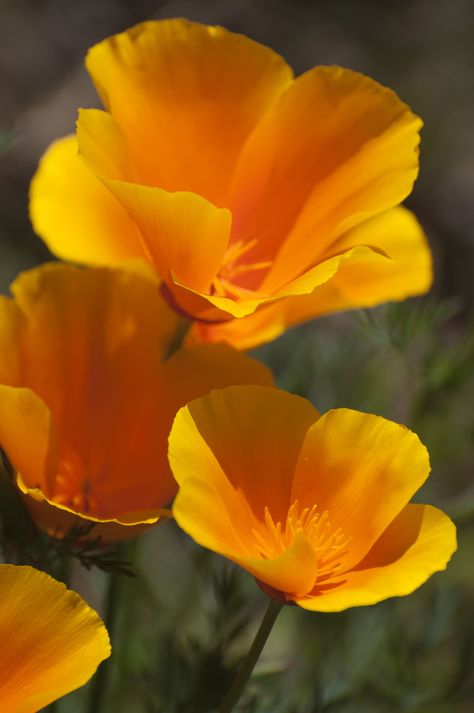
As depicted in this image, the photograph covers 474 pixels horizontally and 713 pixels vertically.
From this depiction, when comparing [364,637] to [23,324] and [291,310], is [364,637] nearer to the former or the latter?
[291,310]

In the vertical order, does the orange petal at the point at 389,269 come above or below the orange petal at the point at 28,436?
below

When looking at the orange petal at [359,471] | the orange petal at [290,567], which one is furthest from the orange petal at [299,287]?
the orange petal at [290,567]

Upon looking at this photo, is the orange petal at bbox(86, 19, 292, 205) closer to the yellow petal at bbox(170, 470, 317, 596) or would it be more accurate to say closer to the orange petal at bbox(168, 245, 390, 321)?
the orange petal at bbox(168, 245, 390, 321)

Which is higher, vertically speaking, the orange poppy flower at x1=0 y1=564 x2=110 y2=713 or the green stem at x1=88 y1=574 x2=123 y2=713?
the orange poppy flower at x1=0 y1=564 x2=110 y2=713

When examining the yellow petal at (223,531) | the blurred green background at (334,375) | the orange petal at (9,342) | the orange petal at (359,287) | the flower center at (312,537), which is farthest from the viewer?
the blurred green background at (334,375)

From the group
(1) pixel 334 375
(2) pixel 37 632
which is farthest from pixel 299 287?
(1) pixel 334 375

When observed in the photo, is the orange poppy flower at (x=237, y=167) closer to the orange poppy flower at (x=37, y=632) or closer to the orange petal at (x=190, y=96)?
the orange petal at (x=190, y=96)

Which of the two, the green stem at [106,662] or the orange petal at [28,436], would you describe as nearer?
the orange petal at [28,436]

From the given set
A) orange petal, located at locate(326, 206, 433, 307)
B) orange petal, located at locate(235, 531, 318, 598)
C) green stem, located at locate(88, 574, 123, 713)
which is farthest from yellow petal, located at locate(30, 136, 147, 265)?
orange petal, located at locate(235, 531, 318, 598)
